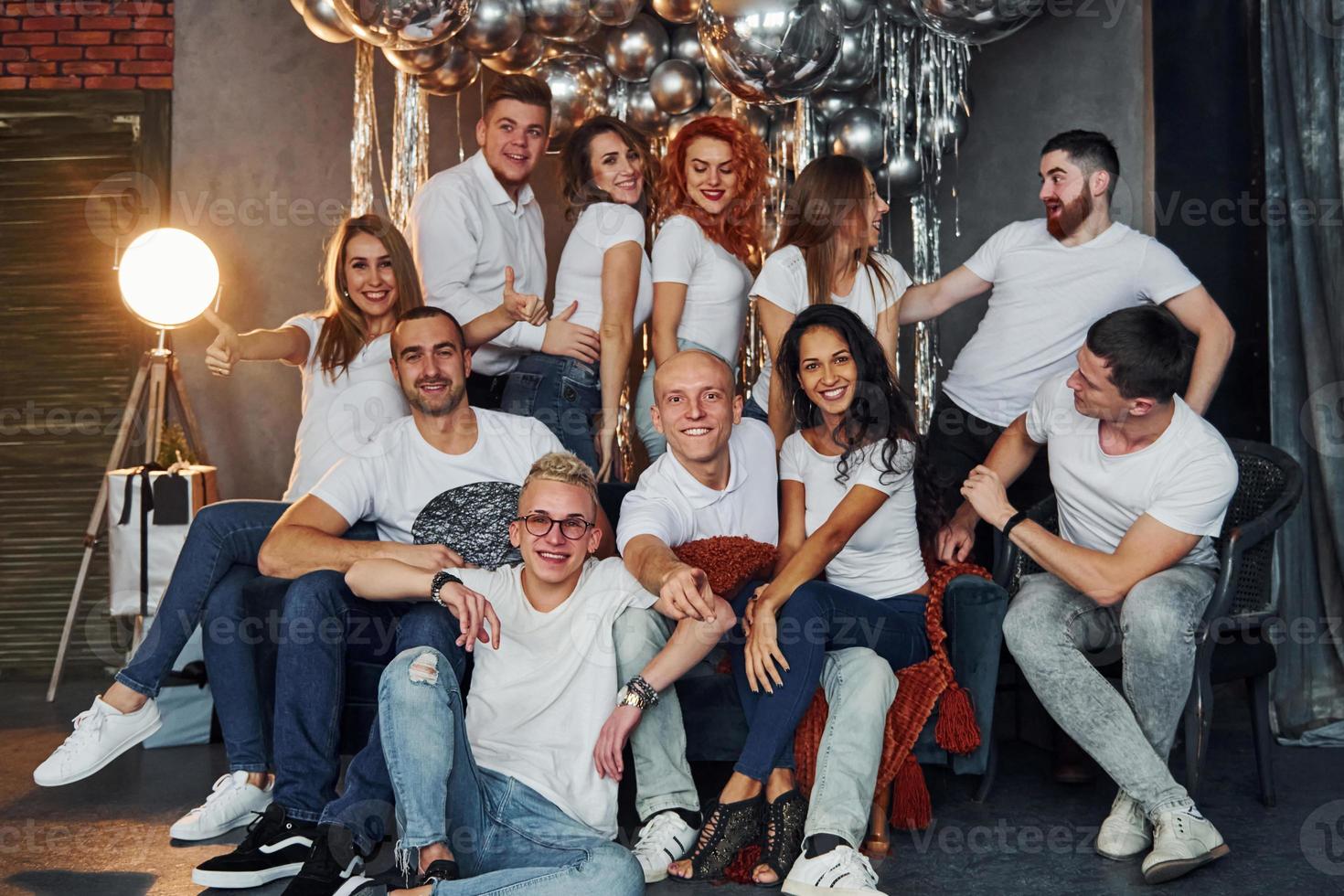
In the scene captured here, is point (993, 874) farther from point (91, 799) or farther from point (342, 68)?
point (342, 68)

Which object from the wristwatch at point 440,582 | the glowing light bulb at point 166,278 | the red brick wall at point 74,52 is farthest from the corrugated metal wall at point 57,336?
the wristwatch at point 440,582

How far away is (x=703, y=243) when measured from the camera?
3355 mm

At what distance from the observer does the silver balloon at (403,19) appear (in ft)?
10.8

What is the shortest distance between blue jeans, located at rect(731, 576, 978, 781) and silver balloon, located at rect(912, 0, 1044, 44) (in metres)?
1.70

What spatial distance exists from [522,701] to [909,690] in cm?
89

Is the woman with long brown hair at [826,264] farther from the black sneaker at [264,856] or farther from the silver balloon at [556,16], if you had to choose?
the black sneaker at [264,856]

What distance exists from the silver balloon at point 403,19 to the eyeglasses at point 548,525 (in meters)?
1.64

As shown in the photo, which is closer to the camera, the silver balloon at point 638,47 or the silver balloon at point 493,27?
the silver balloon at point 493,27

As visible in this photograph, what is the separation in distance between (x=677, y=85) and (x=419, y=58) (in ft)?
2.87

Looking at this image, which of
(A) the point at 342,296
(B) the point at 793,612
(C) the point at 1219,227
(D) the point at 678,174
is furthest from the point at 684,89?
(B) the point at 793,612

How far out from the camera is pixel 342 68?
5031mm

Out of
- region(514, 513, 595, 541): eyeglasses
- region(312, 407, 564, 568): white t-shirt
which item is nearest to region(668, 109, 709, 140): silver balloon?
region(312, 407, 564, 568): white t-shirt

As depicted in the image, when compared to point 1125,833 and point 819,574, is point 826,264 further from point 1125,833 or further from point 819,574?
point 1125,833

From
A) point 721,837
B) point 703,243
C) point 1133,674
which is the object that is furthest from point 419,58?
point 1133,674
